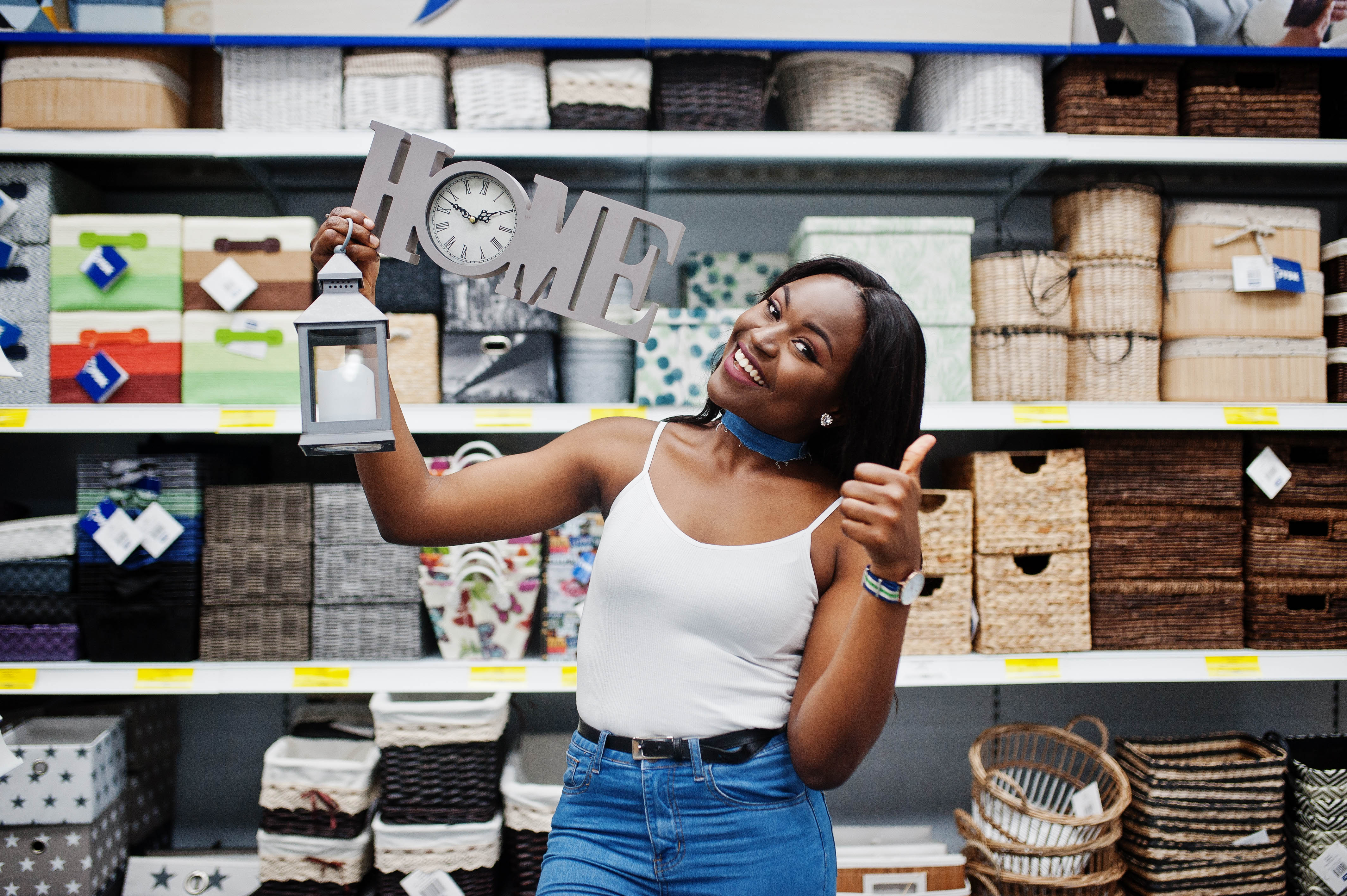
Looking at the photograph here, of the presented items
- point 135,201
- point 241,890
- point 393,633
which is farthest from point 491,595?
point 135,201

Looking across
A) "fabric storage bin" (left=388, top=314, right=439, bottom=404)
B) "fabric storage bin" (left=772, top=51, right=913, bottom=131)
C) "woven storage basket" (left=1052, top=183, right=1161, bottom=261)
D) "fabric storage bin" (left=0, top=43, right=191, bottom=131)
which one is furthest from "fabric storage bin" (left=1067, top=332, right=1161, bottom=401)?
"fabric storage bin" (left=0, top=43, right=191, bottom=131)

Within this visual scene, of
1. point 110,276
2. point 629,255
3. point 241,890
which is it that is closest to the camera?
point 110,276

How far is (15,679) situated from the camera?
71.7 inches

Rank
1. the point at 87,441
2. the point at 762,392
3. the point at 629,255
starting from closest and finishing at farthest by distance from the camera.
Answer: the point at 762,392 < the point at 87,441 < the point at 629,255

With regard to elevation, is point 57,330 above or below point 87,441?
above

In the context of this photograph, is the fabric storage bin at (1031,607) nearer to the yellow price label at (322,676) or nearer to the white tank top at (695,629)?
the white tank top at (695,629)

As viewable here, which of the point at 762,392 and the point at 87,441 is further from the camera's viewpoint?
the point at 87,441

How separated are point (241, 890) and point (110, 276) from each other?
5.22 ft

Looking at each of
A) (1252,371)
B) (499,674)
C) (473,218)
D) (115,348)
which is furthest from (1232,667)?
(115,348)

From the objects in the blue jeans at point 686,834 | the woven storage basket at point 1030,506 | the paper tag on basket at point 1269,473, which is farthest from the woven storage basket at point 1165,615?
the blue jeans at point 686,834

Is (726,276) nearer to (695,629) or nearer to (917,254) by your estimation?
(917,254)

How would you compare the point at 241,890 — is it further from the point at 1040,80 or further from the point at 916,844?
the point at 1040,80

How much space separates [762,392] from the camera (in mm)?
960

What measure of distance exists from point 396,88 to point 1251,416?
7.60 feet
